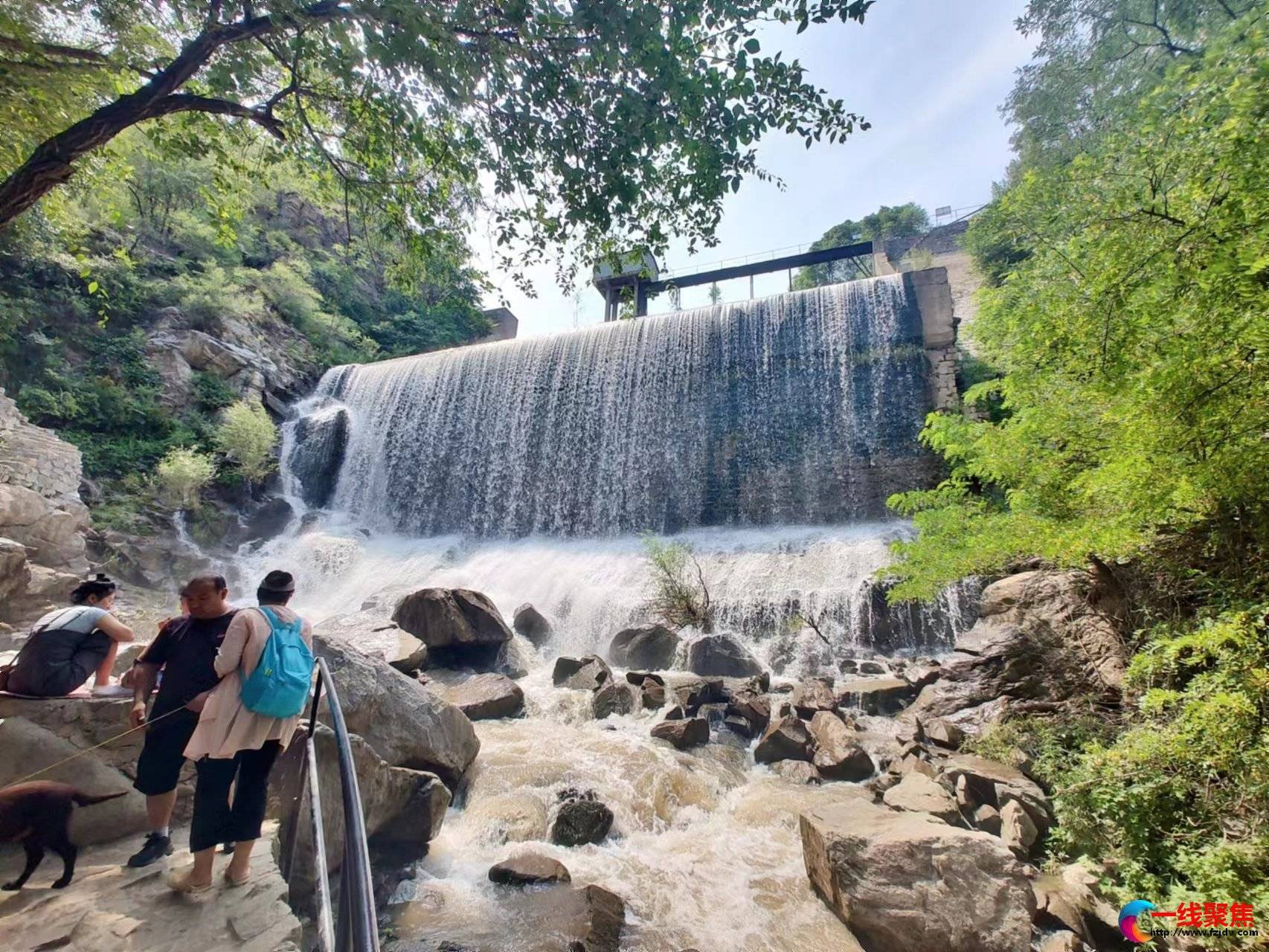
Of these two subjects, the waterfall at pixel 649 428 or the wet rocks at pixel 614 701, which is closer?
the wet rocks at pixel 614 701

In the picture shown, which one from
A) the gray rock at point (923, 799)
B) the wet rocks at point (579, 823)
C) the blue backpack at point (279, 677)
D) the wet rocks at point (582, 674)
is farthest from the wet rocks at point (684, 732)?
the blue backpack at point (279, 677)

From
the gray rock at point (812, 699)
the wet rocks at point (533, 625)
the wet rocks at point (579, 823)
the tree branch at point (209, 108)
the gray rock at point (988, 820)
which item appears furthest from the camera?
the wet rocks at point (533, 625)

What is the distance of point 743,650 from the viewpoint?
812cm

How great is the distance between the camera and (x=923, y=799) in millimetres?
4023

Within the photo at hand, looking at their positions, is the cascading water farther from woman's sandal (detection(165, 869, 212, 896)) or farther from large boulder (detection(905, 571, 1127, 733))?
large boulder (detection(905, 571, 1127, 733))

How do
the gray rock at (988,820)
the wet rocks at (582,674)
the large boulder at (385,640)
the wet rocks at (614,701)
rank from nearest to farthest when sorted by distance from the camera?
the gray rock at (988,820) < the wet rocks at (614,701) < the large boulder at (385,640) < the wet rocks at (582,674)

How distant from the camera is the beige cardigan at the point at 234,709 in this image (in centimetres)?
231

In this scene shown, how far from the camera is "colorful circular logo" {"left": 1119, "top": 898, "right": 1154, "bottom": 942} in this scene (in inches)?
108

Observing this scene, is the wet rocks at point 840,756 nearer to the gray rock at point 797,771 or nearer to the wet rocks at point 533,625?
the gray rock at point 797,771

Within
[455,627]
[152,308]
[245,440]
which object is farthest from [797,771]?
[152,308]

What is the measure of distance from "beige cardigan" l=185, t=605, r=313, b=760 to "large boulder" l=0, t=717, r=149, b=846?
30.9 inches

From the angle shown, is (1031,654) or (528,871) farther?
(1031,654)

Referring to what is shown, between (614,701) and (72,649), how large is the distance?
507cm

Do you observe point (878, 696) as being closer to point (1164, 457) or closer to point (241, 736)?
point (1164, 457)
